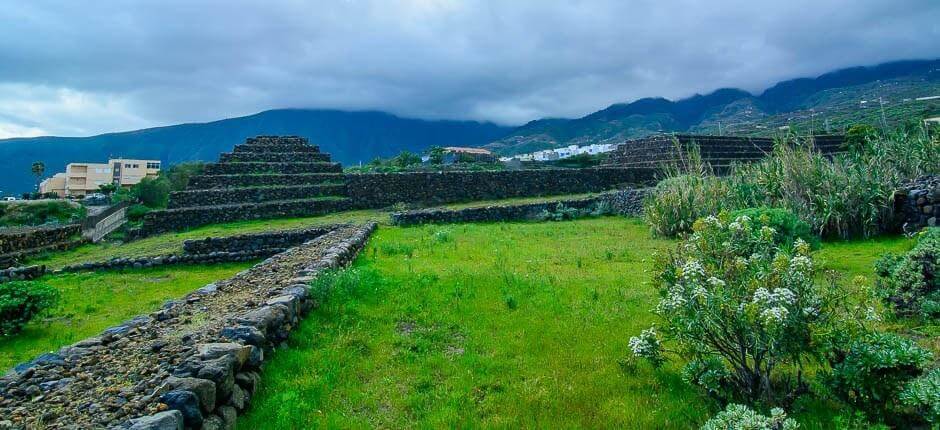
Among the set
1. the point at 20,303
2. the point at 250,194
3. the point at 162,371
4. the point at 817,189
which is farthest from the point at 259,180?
the point at 162,371

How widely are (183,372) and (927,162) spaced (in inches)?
608

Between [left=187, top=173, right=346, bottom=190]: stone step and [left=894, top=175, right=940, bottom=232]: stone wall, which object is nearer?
[left=894, top=175, right=940, bottom=232]: stone wall

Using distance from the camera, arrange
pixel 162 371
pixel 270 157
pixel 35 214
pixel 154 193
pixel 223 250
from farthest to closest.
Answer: pixel 154 193 < pixel 35 214 < pixel 270 157 < pixel 223 250 < pixel 162 371

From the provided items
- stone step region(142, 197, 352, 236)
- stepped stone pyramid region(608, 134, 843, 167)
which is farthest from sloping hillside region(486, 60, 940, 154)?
stone step region(142, 197, 352, 236)

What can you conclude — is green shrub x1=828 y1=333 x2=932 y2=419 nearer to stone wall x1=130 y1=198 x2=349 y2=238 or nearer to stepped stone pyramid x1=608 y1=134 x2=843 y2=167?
stone wall x1=130 y1=198 x2=349 y2=238

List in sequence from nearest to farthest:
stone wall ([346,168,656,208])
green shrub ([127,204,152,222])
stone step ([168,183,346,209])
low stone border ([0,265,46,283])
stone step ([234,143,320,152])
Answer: low stone border ([0,265,46,283]) < stone step ([168,183,346,209]) < stone wall ([346,168,656,208]) < stone step ([234,143,320,152]) < green shrub ([127,204,152,222])

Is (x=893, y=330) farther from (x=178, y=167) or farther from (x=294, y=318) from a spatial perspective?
(x=178, y=167)

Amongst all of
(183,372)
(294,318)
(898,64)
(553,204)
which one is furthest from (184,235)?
(898,64)

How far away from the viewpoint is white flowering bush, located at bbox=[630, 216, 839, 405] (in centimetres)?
312

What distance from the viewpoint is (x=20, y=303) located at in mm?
7898

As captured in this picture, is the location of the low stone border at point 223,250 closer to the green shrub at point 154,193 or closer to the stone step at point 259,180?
the stone step at point 259,180

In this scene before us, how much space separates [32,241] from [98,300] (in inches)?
387

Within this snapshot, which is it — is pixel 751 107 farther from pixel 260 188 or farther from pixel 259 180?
pixel 260 188

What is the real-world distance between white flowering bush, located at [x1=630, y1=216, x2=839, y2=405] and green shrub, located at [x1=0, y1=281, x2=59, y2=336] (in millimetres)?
9146
